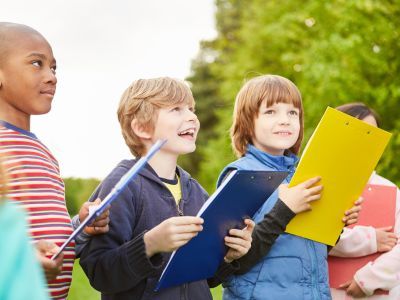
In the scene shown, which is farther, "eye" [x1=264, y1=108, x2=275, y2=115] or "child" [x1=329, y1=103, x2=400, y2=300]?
"child" [x1=329, y1=103, x2=400, y2=300]

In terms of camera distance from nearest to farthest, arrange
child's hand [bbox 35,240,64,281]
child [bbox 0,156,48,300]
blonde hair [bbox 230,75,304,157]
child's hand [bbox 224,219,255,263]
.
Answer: child [bbox 0,156,48,300] < child's hand [bbox 35,240,64,281] < child's hand [bbox 224,219,255,263] < blonde hair [bbox 230,75,304,157]

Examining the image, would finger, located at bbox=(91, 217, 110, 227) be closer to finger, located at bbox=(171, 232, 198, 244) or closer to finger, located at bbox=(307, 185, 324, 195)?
finger, located at bbox=(171, 232, 198, 244)

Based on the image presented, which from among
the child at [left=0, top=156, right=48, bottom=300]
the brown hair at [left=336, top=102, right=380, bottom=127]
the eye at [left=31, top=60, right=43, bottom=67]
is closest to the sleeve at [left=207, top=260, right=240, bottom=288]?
the eye at [left=31, top=60, right=43, bottom=67]

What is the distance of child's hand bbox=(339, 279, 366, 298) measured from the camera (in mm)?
3463

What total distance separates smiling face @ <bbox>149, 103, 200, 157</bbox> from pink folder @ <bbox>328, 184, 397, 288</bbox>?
1.24m

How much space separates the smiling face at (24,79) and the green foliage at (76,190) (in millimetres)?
17224

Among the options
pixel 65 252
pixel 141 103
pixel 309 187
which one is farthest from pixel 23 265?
pixel 309 187

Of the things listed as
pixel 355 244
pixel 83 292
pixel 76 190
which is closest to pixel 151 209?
pixel 355 244

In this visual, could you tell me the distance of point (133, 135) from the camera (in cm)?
288

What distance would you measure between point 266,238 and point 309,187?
0.94 ft

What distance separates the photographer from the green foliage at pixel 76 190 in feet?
65.2

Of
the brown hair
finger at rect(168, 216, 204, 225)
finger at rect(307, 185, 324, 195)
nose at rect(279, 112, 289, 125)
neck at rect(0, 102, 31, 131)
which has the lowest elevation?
finger at rect(307, 185, 324, 195)

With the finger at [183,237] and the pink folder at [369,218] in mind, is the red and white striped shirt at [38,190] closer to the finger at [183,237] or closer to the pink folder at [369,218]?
the finger at [183,237]

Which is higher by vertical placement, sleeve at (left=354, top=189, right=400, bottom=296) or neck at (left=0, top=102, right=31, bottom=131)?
neck at (left=0, top=102, right=31, bottom=131)
